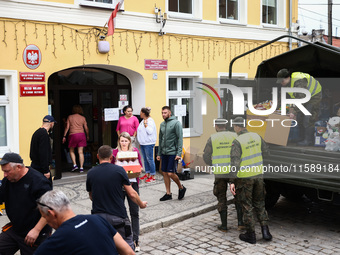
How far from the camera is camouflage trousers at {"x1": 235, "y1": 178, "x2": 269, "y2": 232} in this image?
6391mm

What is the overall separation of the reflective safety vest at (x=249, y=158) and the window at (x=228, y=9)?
7646mm

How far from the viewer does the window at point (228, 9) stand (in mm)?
13236

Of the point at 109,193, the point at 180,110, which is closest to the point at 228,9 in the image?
the point at 180,110

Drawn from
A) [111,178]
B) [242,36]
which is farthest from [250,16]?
[111,178]

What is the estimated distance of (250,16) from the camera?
1389 cm

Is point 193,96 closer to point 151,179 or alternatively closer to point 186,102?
point 186,102

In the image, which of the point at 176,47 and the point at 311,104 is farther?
the point at 176,47

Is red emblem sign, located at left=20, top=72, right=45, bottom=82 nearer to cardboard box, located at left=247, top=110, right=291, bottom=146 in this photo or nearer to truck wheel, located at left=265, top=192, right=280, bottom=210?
cardboard box, located at left=247, top=110, right=291, bottom=146

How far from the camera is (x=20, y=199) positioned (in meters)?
4.51

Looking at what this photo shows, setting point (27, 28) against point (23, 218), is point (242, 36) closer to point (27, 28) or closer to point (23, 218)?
point (27, 28)

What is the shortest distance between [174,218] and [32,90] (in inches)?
175

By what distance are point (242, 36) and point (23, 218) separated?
1065cm

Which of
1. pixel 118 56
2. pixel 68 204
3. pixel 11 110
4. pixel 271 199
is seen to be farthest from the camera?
pixel 118 56

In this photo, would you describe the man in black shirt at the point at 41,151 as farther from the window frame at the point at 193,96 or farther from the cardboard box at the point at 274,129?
the window frame at the point at 193,96
